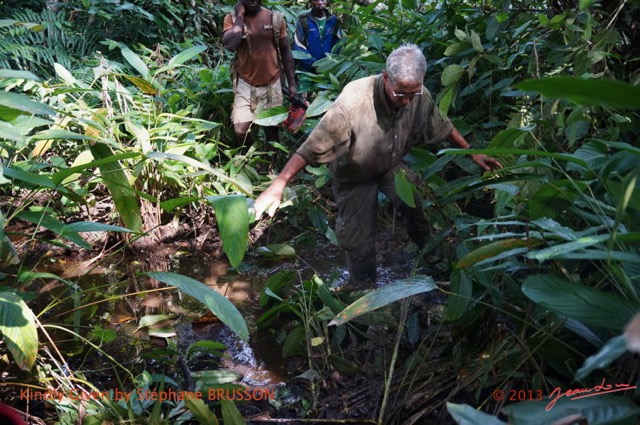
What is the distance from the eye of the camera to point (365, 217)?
3668 millimetres

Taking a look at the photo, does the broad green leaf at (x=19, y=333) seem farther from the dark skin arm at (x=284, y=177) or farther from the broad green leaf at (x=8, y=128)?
the dark skin arm at (x=284, y=177)

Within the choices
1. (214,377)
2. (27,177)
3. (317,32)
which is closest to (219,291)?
(214,377)

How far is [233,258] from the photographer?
223 cm

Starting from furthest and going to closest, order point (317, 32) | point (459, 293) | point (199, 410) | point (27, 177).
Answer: point (317, 32) < point (27, 177) < point (459, 293) < point (199, 410)

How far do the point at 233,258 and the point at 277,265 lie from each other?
87.2 inches

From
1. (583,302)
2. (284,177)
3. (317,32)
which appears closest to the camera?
(583,302)

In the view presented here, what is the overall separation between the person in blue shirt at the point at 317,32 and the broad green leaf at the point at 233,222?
13.4 ft

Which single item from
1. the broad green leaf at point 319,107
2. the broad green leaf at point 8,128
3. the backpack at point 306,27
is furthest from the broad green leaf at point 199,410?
the backpack at point 306,27

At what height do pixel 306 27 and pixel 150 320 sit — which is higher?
pixel 306 27

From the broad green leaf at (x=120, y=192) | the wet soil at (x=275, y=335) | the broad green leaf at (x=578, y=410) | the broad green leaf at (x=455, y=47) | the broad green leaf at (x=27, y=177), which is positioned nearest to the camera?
the broad green leaf at (x=578, y=410)

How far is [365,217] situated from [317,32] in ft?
9.52

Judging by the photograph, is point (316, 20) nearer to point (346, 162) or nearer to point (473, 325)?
point (346, 162)

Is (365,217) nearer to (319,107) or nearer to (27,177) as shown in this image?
(319,107)

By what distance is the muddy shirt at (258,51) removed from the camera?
18.1 feet
